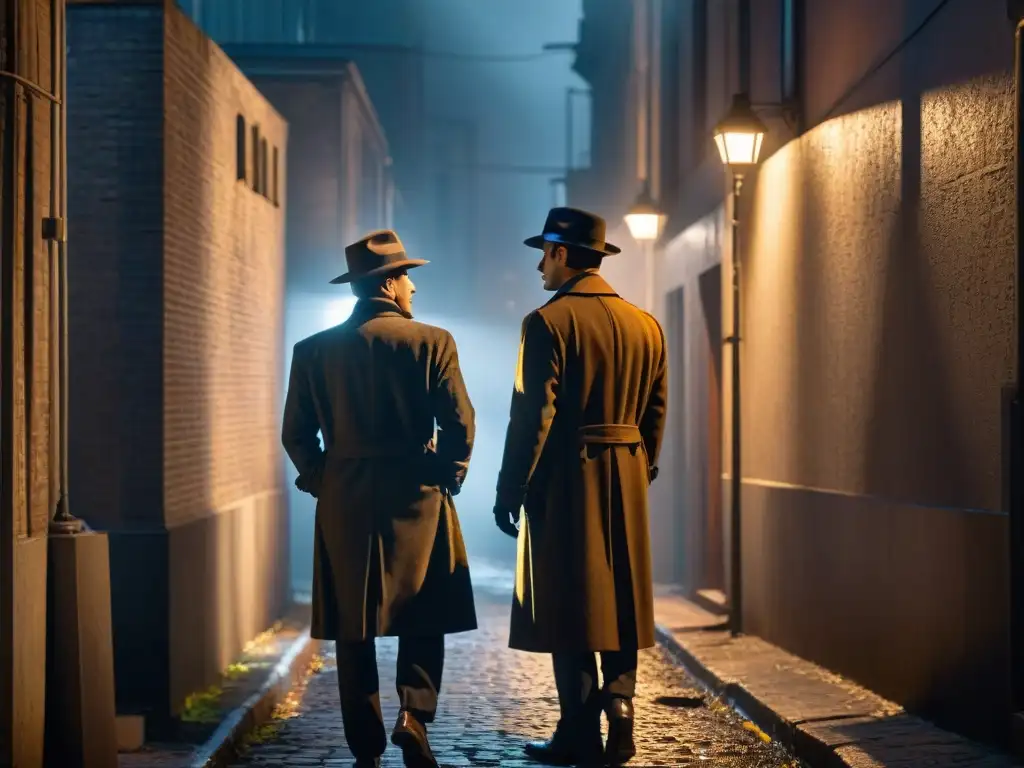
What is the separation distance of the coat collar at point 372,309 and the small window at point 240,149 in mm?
4440

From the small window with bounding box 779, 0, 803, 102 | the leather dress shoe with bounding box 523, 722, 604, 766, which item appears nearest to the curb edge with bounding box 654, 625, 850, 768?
the leather dress shoe with bounding box 523, 722, 604, 766

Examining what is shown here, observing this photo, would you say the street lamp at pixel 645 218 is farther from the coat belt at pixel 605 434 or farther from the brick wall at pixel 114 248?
the coat belt at pixel 605 434

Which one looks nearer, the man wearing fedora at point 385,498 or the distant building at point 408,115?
the man wearing fedora at point 385,498

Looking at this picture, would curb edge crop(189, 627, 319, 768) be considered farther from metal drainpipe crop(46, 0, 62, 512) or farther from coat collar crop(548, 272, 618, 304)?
coat collar crop(548, 272, 618, 304)

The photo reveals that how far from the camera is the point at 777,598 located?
1068 centimetres

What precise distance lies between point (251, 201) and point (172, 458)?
335cm

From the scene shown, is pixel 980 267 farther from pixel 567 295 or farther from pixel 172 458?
pixel 172 458

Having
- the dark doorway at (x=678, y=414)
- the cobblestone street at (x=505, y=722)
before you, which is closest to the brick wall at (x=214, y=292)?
the cobblestone street at (x=505, y=722)

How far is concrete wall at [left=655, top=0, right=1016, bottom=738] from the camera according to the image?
6.89 metres

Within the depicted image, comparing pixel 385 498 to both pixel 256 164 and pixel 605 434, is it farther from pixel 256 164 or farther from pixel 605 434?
pixel 256 164

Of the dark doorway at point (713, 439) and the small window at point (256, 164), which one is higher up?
the small window at point (256, 164)

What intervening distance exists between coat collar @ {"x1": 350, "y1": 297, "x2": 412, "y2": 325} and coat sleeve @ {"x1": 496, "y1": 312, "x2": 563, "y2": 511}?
0.57m

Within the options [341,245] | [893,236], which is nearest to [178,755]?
[893,236]

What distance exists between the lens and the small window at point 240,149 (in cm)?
1084
